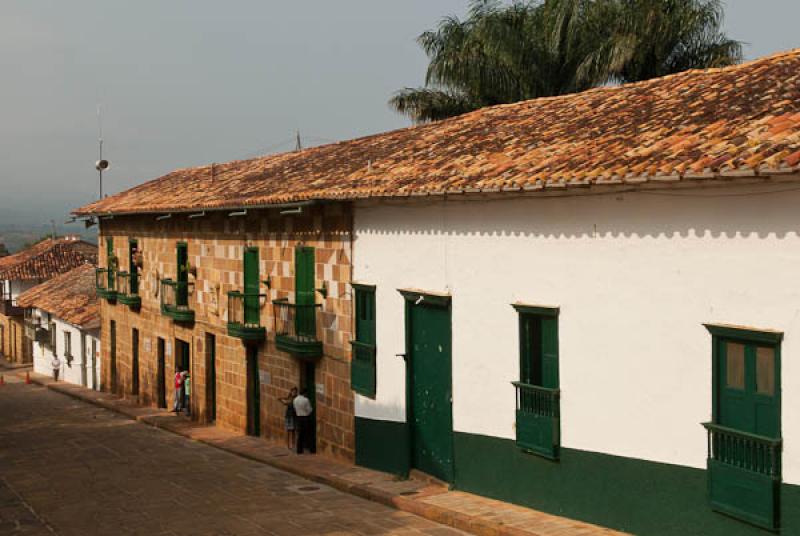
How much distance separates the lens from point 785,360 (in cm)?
880

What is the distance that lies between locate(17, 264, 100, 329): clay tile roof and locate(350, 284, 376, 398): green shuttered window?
19.9 m

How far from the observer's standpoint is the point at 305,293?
57.0 feet

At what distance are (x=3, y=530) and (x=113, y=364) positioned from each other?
19.0 m

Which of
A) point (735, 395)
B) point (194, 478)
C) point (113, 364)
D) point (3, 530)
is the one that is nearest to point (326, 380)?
point (194, 478)

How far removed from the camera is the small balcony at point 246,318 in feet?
63.1

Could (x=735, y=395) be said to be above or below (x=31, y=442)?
above

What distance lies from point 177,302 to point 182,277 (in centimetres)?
60

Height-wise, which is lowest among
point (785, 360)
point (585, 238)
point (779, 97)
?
point (785, 360)

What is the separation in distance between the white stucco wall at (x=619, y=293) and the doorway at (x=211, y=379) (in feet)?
31.1

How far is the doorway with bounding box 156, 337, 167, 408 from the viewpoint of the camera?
26.3 metres

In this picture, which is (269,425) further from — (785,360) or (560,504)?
(785,360)

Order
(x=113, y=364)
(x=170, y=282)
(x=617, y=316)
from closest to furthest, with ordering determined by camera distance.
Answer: (x=617, y=316) < (x=170, y=282) < (x=113, y=364)

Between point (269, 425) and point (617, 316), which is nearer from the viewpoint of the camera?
point (617, 316)

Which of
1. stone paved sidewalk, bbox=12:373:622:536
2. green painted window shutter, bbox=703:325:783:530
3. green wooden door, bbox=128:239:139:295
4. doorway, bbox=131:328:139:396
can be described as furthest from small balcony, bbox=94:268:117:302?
green painted window shutter, bbox=703:325:783:530
